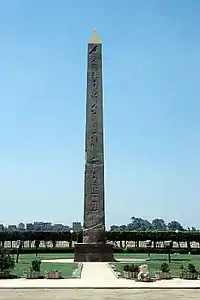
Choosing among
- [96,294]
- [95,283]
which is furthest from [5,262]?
[96,294]

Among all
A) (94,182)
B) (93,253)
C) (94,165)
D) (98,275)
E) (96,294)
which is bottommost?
(96,294)

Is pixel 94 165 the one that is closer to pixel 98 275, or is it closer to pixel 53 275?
pixel 98 275

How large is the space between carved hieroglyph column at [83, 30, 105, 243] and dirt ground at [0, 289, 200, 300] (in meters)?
11.4

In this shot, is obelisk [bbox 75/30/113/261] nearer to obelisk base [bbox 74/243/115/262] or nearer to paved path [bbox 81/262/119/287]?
obelisk base [bbox 74/243/115/262]

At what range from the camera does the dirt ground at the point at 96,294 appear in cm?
1555

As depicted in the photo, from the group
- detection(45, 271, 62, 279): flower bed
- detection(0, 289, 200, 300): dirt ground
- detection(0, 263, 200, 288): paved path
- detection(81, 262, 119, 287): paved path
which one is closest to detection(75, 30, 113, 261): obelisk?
detection(81, 262, 119, 287): paved path

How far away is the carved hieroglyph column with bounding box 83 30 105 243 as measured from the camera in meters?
29.0

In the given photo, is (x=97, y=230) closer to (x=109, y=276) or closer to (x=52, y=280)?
(x=109, y=276)

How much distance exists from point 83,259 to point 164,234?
26665mm

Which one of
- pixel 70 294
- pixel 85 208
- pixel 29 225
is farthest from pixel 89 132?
pixel 29 225

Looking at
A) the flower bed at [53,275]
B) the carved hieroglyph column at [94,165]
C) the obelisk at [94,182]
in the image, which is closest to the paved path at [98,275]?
the flower bed at [53,275]

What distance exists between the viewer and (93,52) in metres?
30.1

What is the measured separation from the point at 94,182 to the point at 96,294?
12714 mm

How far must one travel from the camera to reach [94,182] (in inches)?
1144
